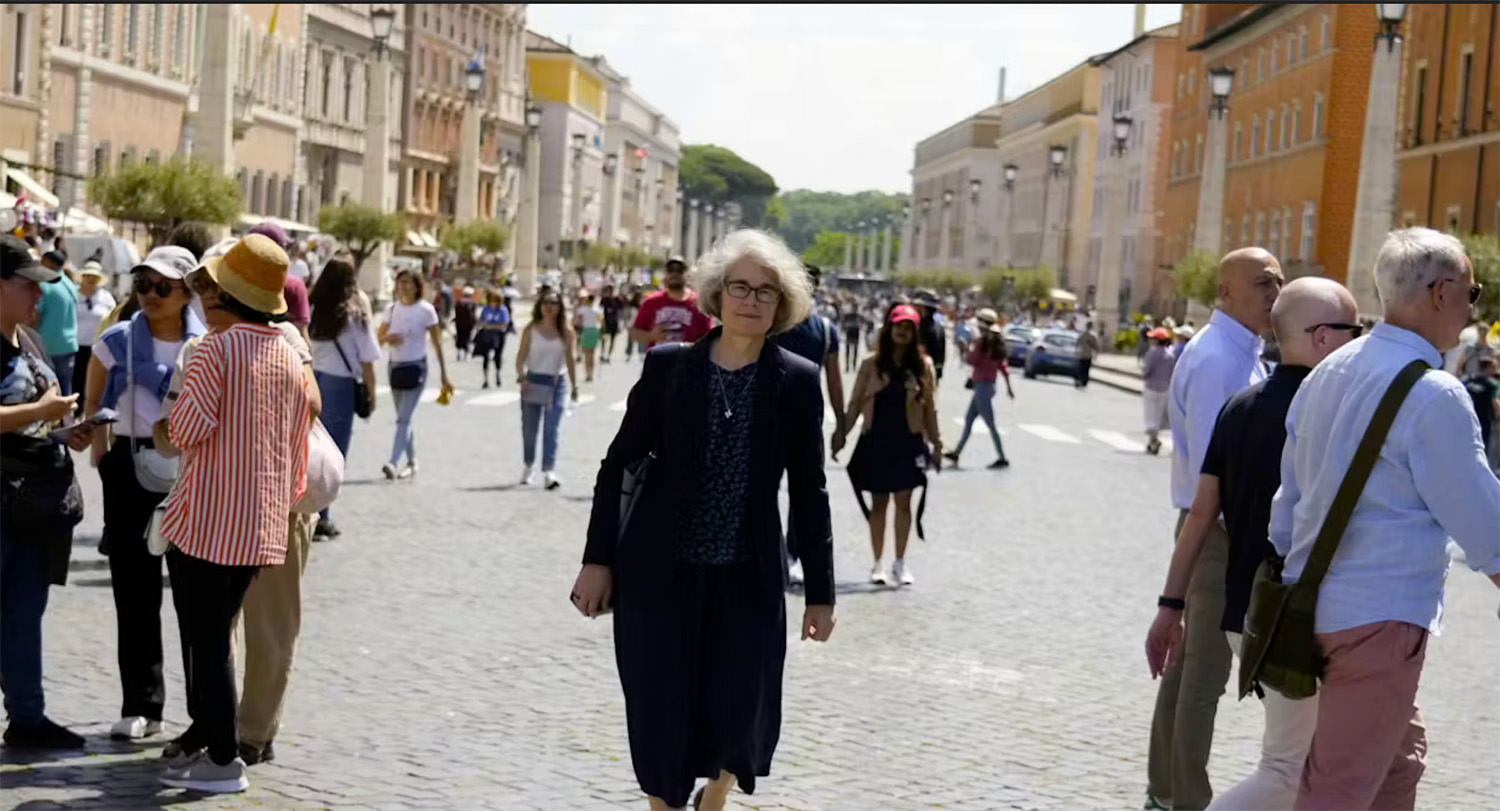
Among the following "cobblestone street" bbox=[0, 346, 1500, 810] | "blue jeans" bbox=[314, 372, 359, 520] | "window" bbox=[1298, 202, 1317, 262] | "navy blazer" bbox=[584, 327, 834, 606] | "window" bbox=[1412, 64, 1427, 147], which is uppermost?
"window" bbox=[1412, 64, 1427, 147]

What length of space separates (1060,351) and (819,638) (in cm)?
4805

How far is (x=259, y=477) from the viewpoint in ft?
23.3

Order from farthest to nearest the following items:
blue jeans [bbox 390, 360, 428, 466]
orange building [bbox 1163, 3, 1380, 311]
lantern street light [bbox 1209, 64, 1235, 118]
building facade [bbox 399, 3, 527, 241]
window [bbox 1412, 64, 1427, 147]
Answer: building facade [bbox 399, 3, 527, 241], orange building [bbox 1163, 3, 1380, 311], window [bbox 1412, 64, 1427, 147], lantern street light [bbox 1209, 64, 1235, 118], blue jeans [bbox 390, 360, 428, 466]

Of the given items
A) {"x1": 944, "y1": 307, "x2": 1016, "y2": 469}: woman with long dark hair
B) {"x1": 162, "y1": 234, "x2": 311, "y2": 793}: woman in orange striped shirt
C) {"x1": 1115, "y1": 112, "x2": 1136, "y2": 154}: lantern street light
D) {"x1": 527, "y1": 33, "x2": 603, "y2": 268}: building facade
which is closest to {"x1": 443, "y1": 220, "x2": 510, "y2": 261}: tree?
{"x1": 1115, "y1": 112, "x2": 1136, "y2": 154}: lantern street light

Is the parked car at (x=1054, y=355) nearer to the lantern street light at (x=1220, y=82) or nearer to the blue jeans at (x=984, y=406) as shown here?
the lantern street light at (x=1220, y=82)

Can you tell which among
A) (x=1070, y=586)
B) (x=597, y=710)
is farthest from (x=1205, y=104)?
(x=597, y=710)

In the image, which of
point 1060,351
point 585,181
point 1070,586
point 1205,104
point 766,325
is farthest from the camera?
point 585,181

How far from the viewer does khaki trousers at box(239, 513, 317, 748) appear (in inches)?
299

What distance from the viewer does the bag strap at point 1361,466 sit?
514 centimetres

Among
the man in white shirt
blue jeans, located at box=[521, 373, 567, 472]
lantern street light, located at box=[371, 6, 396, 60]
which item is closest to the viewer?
the man in white shirt

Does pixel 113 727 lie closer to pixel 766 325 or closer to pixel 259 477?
pixel 259 477

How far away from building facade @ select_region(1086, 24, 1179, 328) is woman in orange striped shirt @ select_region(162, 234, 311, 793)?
80878 mm

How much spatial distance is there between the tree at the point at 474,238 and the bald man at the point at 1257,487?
77273 millimetres

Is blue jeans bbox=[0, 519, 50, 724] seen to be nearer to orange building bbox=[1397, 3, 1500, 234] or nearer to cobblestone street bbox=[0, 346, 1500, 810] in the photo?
cobblestone street bbox=[0, 346, 1500, 810]
